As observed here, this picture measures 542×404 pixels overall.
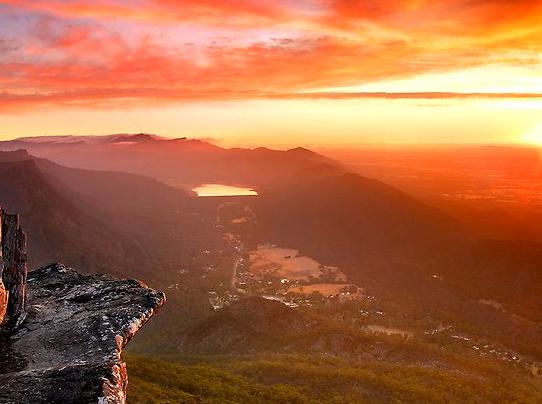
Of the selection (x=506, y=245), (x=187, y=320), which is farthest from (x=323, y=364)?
(x=506, y=245)

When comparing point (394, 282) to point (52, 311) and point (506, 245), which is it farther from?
point (52, 311)

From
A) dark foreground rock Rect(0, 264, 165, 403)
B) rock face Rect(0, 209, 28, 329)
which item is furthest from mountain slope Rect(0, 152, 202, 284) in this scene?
rock face Rect(0, 209, 28, 329)

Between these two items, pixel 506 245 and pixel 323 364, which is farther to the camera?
pixel 506 245

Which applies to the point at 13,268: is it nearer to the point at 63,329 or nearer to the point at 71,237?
the point at 63,329

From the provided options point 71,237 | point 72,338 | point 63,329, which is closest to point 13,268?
point 63,329

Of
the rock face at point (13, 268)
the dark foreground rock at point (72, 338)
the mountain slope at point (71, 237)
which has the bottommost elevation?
the mountain slope at point (71, 237)

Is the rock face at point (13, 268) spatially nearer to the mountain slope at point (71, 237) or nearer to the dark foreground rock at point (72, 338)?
the dark foreground rock at point (72, 338)

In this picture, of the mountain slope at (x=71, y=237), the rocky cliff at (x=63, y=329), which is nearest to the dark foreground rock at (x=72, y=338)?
the rocky cliff at (x=63, y=329)
